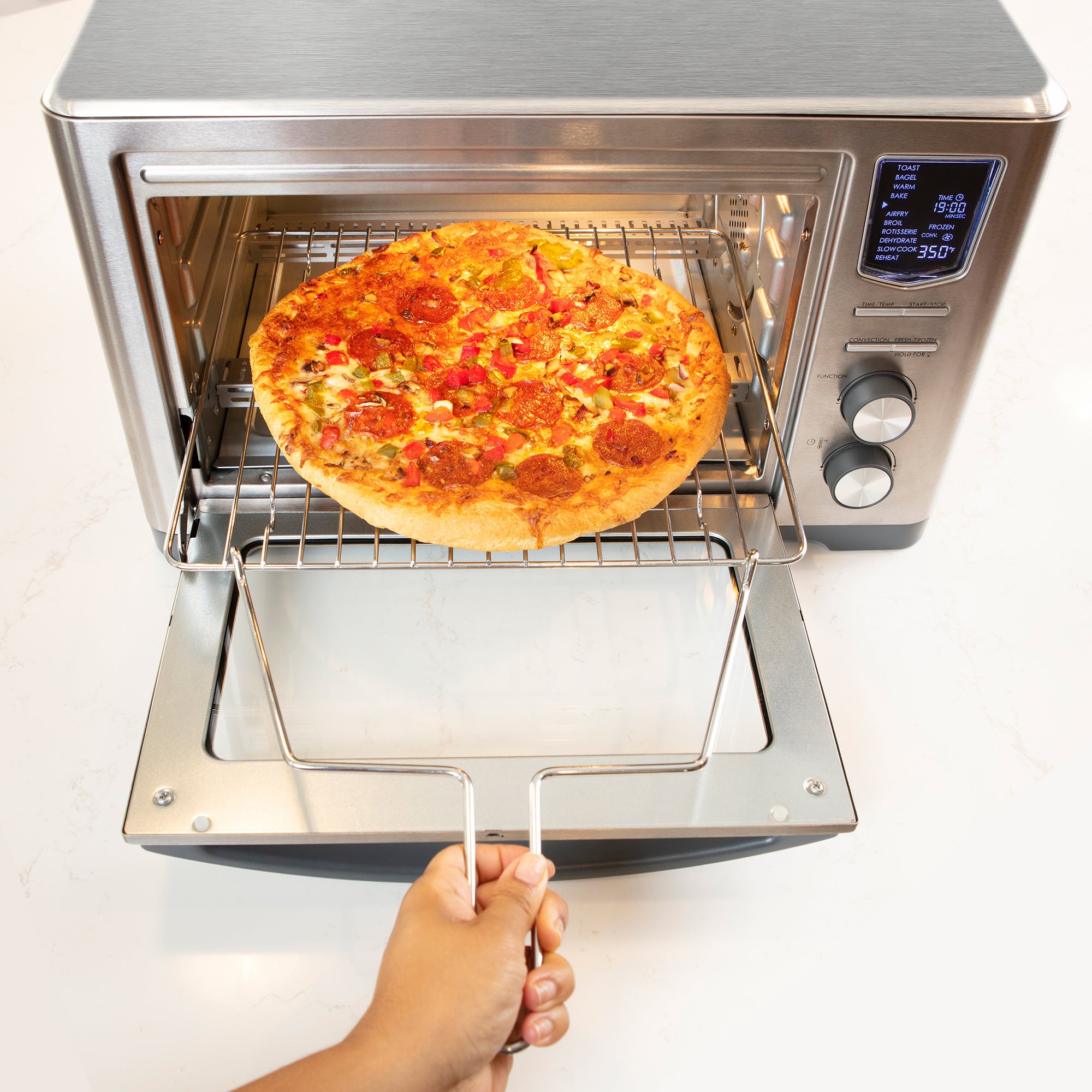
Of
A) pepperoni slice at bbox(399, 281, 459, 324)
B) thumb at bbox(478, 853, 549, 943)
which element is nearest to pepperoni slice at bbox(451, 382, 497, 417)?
pepperoni slice at bbox(399, 281, 459, 324)

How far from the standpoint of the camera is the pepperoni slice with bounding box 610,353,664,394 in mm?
1108

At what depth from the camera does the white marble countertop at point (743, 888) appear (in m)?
0.86

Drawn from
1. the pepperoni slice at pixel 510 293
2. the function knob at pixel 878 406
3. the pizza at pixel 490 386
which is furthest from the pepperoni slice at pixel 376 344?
the function knob at pixel 878 406

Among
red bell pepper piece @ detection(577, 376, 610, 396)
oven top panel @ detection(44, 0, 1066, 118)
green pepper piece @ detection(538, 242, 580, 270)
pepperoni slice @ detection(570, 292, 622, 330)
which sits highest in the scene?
oven top panel @ detection(44, 0, 1066, 118)

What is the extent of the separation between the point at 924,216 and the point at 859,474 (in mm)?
281

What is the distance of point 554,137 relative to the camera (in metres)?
0.89

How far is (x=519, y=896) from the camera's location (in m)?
0.76

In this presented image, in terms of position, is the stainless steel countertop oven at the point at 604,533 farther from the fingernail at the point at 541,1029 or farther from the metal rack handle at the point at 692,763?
the fingernail at the point at 541,1029

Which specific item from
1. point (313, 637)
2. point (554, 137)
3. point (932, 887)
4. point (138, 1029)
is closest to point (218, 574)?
point (313, 637)

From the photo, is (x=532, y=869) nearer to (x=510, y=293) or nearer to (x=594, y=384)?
(x=594, y=384)

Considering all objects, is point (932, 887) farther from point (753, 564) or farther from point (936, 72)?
point (936, 72)

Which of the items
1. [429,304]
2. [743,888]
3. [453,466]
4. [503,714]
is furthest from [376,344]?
[743,888]

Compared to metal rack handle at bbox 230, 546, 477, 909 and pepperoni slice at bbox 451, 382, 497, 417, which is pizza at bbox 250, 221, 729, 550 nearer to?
pepperoni slice at bbox 451, 382, 497, 417

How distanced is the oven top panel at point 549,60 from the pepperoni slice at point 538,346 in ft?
0.99
